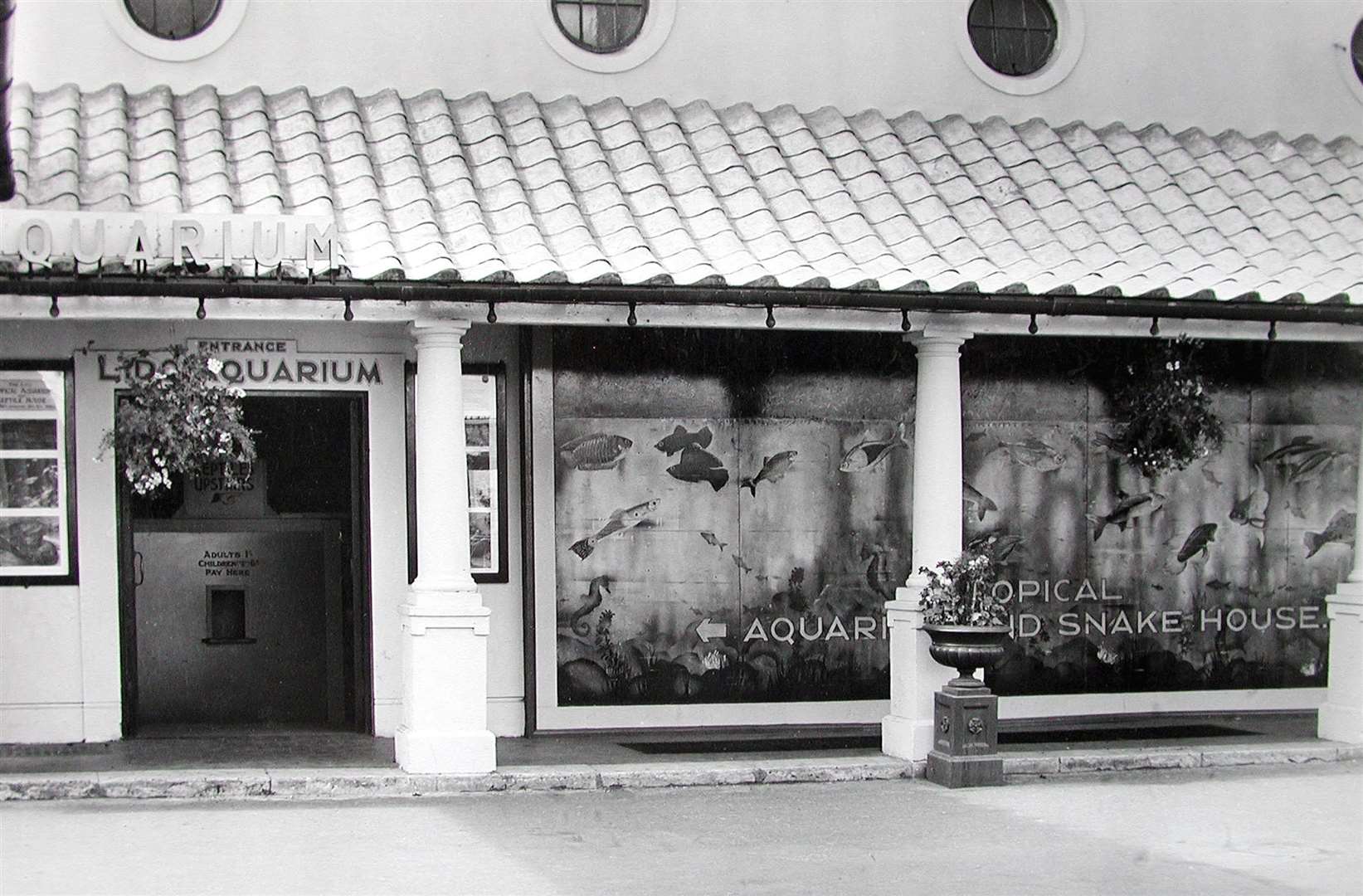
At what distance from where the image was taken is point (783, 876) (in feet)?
28.7

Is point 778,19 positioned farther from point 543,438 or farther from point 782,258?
point 543,438

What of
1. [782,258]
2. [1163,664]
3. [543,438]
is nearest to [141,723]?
[543,438]

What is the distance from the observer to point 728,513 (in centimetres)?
1370

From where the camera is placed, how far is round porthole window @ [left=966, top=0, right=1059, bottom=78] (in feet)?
49.2

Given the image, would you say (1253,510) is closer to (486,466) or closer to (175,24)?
(486,466)

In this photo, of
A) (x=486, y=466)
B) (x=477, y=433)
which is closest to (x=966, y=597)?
(x=486, y=466)

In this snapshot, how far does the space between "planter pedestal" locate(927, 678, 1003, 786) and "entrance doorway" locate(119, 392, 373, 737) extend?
5.01m

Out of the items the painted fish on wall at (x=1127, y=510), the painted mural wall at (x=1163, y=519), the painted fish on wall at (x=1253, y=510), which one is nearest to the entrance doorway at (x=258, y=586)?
the painted mural wall at (x=1163, y=519)

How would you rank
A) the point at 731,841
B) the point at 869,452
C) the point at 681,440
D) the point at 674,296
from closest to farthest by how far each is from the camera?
the point at 731,841 < the point at 674,296 < the point at 681,440 < the point at 869,452

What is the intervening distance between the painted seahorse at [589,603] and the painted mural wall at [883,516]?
0.02 metres

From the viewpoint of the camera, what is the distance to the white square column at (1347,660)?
43.0ft

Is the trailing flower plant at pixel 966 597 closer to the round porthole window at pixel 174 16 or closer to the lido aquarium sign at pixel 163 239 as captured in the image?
the lido aquarium sign at pixel 163 239

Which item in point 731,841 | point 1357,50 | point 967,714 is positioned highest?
point 1357,50

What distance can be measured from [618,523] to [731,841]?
166 inches
